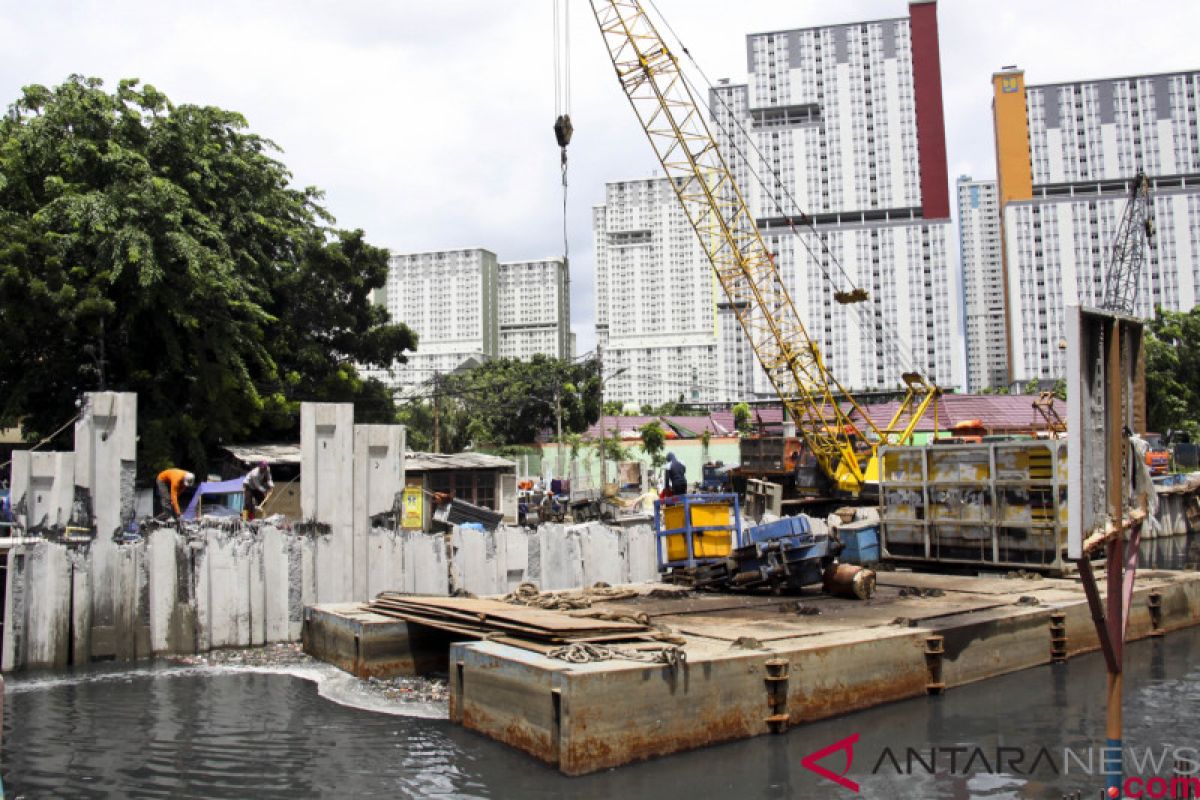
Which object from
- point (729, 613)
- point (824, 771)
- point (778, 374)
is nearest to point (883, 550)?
point (729, 613)

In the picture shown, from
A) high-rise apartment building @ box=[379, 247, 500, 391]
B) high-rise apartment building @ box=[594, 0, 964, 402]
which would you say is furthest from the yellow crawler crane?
high-rise apartment building @ box=[379, 247, 500, 391]

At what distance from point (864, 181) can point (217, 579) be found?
12517 cm

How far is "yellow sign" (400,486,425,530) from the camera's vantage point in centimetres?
2014

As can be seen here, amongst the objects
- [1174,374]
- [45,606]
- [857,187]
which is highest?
[857,187]

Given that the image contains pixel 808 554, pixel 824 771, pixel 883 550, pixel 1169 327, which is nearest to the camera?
pixel 824 771

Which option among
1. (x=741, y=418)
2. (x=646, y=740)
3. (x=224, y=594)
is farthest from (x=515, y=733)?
(x=741, y=418)

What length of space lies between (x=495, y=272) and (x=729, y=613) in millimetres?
181098

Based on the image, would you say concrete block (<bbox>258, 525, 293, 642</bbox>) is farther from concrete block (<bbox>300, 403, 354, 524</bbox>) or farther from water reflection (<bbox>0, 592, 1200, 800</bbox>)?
water reflection (<bbox>0, 592, 1200, 800</bbox>)

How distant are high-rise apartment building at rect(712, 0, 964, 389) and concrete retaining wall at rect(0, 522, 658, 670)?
4267 inches

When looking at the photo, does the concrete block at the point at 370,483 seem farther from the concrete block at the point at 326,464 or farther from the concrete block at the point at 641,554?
the concrete block at the point at 641,554

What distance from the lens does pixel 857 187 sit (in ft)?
416

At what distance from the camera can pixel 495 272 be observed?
19000 cm

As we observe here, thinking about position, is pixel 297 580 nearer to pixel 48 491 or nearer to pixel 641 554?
pixel 48 491

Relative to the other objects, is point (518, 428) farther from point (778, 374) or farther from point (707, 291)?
point (707, 291)
